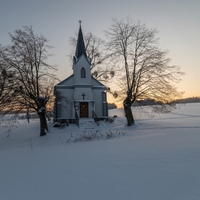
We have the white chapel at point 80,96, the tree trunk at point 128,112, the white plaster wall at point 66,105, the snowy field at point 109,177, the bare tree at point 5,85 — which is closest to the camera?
the snowy field at point 109,177

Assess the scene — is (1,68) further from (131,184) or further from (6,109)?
(131,184)

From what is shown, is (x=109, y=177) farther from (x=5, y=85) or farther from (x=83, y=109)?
(x=83, y=109)

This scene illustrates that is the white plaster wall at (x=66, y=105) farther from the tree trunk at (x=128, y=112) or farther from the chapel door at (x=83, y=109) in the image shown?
the tree trunk at (x=128, y=112)

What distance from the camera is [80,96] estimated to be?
72.2 feet

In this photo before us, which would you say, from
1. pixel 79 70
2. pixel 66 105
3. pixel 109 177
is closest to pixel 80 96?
pixel 66 105

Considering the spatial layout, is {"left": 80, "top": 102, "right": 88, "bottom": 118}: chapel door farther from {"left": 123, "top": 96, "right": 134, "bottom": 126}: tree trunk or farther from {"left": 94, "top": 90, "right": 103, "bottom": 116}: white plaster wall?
{"left": 123, "top": 96, "right": 134, "bottom": 126}: tree trunk

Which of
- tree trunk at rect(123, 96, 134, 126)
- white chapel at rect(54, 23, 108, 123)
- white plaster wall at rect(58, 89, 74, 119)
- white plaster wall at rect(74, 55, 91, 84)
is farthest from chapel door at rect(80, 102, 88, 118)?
tree trunk at rect(123, 96, 134, 126)

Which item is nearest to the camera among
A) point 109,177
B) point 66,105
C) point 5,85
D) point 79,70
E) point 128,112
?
point 109,177

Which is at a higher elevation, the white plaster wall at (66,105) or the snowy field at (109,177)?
the white plaster wall at (66,105)

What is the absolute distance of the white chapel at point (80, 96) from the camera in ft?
70.2

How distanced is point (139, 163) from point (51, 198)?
Result: 232 cm

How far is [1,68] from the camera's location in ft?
40.3

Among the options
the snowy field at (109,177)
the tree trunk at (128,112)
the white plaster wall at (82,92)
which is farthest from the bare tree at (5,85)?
the tree trunk at (128,112)

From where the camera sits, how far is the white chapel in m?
21.4
